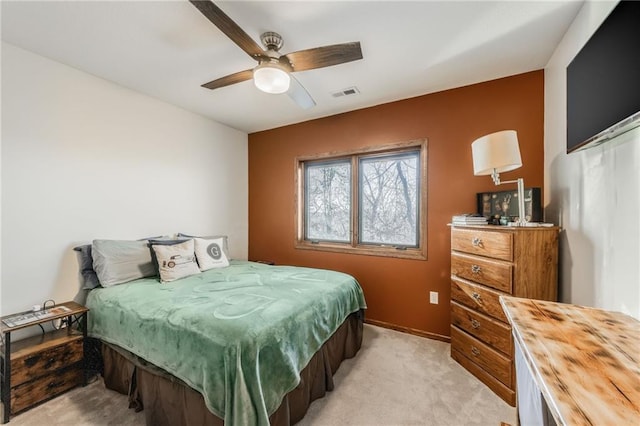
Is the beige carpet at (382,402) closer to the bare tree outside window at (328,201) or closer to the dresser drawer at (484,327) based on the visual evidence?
the dresser drawer at (484,327)

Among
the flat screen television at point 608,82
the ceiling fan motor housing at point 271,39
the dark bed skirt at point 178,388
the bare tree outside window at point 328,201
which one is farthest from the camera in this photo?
the bare tree outside window at point 328,201

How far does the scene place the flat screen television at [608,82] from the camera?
0.98 m

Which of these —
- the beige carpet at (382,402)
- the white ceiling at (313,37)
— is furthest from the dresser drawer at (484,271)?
the white ceiling at (313,37)

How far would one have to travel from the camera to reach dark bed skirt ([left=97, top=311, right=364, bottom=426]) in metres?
1.38

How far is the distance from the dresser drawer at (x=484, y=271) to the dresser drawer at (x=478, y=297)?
54 millimetres

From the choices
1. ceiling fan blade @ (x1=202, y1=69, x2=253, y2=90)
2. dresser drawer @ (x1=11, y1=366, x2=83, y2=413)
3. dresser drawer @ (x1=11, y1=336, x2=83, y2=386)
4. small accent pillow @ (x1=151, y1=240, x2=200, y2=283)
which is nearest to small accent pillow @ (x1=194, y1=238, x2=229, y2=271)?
small accent pillow @ (x1=151, y1=240, x2=200, y2=283)

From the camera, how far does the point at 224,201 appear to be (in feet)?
12.2

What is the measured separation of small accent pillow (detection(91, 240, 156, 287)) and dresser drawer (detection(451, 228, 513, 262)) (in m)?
2.88

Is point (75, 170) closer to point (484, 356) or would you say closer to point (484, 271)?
point (484, 271)

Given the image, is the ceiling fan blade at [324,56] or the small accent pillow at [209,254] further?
the small accent pillow at [209,254]

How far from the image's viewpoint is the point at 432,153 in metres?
2.72

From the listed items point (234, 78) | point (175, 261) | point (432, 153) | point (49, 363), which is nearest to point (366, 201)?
point (432, 153)

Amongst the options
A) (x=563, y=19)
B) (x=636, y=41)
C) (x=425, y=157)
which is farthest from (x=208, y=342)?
(x=563, y=19)

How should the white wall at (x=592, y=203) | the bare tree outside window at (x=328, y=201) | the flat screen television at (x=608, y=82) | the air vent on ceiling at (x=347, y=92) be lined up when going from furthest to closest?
the bare tree outside window at (x=328, y=201) < the air vent on ceiling at (x=347, y=92) < the white wall at (x=592, y=203) < the flat screen television at (x=608, y=82)
